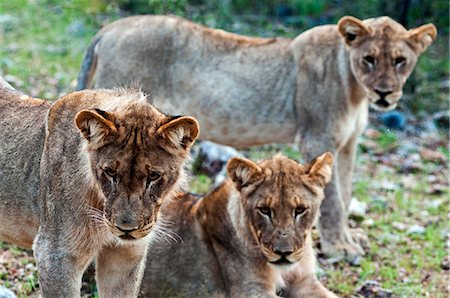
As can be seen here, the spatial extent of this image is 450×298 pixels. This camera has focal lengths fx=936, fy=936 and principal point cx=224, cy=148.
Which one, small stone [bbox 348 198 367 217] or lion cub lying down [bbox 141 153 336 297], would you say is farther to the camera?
small stone [bbox 348 198 367 217]

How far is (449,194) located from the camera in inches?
313

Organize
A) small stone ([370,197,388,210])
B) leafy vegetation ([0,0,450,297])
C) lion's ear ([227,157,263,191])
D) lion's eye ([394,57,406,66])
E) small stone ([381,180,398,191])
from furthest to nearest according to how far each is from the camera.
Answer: small stone ([381,180,398,191])
small stone ([370,197,388,210])
lion's eye ([394,57,406,66])
leafy vegetation ([0,0,450,297])
lion's ear ([227,157,263,191])

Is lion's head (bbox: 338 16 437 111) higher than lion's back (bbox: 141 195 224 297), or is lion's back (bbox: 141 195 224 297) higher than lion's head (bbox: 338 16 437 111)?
lion's head (bbox: 338 16 437 111)

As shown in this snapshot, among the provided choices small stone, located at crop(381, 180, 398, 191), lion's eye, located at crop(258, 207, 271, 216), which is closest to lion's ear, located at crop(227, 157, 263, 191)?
lion's eye, located at crop(258, 207, 271, 216)

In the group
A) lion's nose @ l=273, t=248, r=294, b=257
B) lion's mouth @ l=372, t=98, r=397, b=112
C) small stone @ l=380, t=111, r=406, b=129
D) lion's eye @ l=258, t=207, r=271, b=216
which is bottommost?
small stone @ l=380, t=111, r=406, b=129

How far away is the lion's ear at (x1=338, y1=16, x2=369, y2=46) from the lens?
260 inches

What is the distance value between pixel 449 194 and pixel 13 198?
4679mm

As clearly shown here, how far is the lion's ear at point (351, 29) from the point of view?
6.59 m

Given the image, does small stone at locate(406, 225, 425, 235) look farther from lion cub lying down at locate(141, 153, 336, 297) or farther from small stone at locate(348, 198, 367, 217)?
lion cub lying down at locate(141, 153, 336, 297)

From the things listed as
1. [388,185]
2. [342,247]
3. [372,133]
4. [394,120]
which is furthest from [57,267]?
[394,120]

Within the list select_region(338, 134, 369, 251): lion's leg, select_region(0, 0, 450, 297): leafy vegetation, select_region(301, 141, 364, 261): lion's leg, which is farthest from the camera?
select_region(338, 134, 369, 251): lion's leg

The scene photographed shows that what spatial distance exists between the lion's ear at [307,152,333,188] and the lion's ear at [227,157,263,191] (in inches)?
10.7

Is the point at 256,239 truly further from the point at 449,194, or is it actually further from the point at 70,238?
the point at 449,194

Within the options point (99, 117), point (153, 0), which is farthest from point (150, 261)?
point (153, 0)
